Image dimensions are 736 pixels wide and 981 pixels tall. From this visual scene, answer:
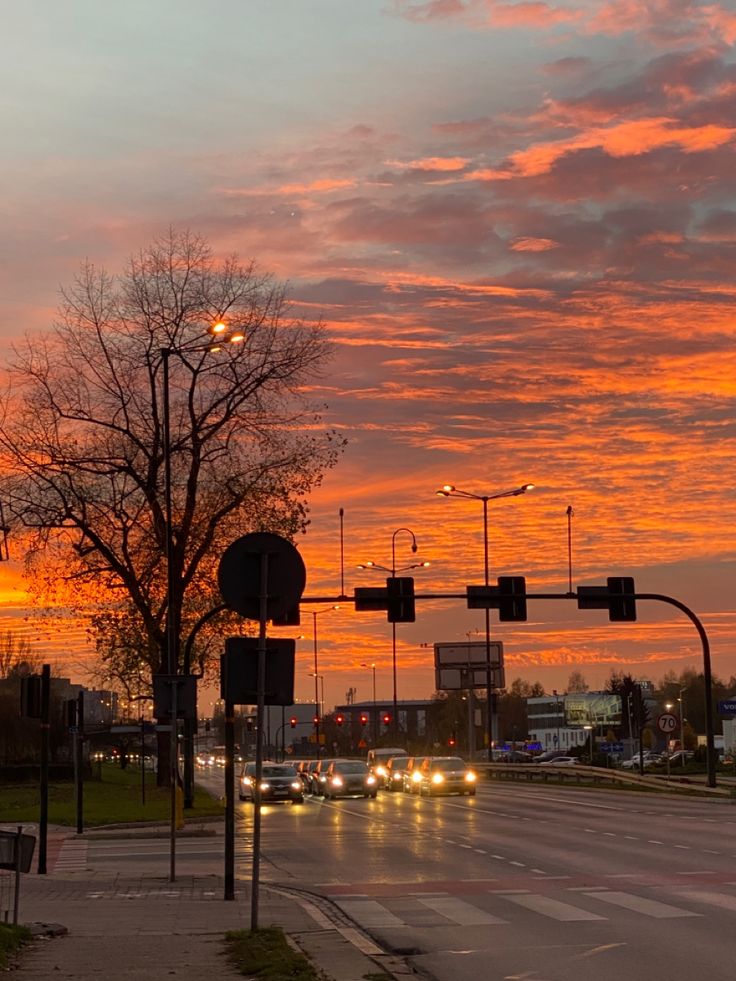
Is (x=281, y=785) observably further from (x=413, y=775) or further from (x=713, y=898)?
(x=713, y=898)

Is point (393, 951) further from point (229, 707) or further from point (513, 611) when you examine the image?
point (513, 611)

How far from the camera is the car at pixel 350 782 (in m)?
59.8

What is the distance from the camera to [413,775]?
62.3 metres

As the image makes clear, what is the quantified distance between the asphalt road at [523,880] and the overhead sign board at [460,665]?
58.0 m

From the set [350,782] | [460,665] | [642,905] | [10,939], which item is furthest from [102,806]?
[460,665]

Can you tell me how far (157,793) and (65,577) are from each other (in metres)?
13.1

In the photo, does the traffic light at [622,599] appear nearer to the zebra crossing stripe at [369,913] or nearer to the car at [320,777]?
the car at [320,777]

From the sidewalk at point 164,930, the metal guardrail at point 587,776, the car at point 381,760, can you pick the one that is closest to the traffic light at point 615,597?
the metal guardrail at point 587,776

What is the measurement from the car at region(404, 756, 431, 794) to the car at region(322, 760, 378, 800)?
183cm

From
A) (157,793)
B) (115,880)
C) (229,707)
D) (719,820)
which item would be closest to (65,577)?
(157,793)

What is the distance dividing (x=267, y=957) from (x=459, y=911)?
18.9ft

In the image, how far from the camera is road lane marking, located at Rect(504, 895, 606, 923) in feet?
54.1

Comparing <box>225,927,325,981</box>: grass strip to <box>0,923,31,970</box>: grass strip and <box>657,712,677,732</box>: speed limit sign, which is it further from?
<box>657,712,677,732</box>: speed limit sign

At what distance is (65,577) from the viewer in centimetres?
5278
